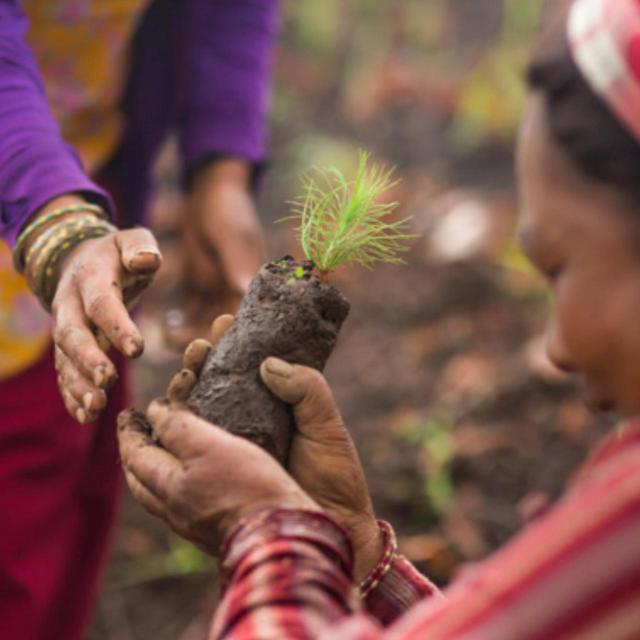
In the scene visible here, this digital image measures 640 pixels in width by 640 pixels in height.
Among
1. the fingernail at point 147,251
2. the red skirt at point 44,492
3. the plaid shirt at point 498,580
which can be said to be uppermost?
the plaid shirt at point 498,580

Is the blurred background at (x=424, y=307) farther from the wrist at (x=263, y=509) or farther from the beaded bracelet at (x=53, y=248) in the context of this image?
the beaded bracelet at (x=53, y=248)

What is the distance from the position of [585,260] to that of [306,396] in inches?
22.6

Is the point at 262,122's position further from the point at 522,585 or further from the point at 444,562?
the point at 522,585

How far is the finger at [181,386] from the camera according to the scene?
6.48ft

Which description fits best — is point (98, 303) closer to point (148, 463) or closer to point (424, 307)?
point (148, 463)

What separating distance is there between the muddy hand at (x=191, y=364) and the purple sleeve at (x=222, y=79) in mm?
1072

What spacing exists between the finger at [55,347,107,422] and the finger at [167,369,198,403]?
12 centimetres

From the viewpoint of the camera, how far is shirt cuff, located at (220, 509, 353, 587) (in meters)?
1.61

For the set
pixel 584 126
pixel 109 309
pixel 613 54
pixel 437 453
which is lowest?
pixel 437 453

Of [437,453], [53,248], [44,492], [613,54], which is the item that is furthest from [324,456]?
[437,453]

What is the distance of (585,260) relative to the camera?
1542 mm

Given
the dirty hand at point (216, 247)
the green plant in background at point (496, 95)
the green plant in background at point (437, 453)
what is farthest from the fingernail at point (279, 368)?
the green plant in background at point (496, 95)

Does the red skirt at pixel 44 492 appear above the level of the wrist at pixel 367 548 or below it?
below

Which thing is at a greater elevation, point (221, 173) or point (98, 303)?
point (98, 303)
